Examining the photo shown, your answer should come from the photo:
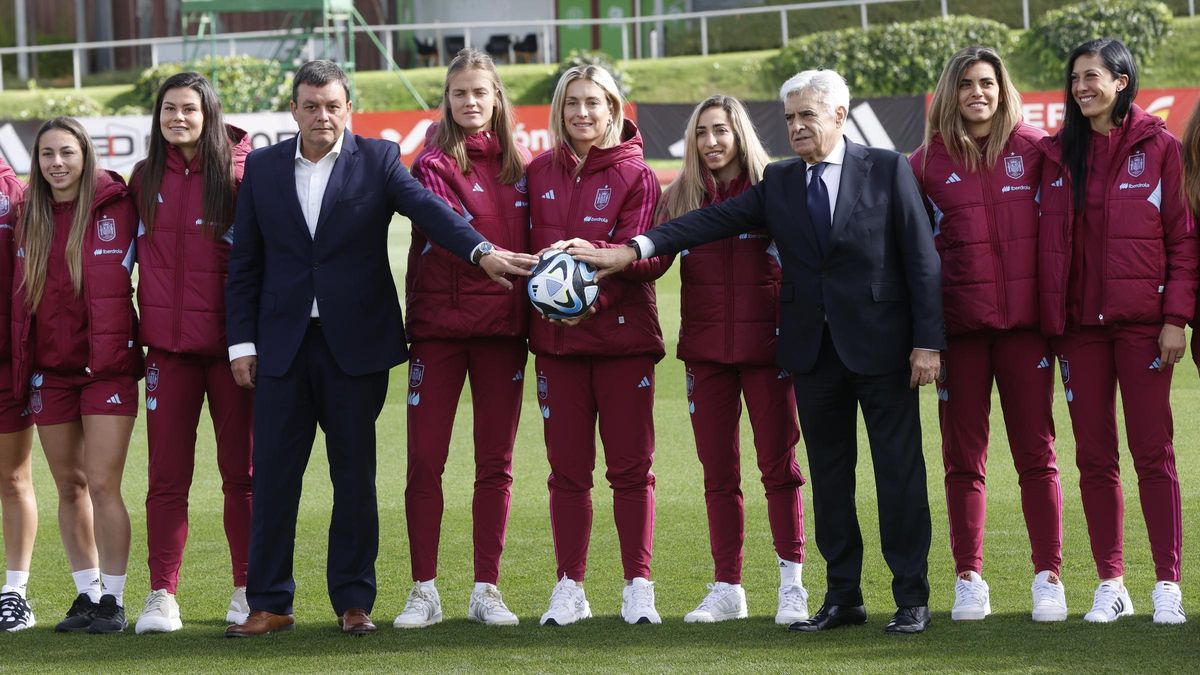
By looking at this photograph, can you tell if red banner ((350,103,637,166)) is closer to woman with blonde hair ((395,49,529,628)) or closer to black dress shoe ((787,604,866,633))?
woman with blonde hair ((395,49,529,628))

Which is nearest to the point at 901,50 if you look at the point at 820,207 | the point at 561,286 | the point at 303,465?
the point at 820,207

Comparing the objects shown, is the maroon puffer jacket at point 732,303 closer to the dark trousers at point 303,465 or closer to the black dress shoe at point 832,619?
the black dress shoe at point 832,619

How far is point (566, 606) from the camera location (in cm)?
528

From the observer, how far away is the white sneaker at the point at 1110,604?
5.06 metres

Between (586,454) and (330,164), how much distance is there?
4.51 ft

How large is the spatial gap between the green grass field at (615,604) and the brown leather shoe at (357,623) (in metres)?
0.05

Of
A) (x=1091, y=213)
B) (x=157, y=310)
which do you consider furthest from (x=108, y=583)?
(x=1091, y=213)

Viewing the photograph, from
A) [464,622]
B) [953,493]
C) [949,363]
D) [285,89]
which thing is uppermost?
[285,89]

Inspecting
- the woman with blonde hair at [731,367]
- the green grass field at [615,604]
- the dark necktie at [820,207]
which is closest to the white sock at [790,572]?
the woman with blonde hair at [731,367]

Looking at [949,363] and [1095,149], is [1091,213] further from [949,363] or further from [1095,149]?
[949,363]

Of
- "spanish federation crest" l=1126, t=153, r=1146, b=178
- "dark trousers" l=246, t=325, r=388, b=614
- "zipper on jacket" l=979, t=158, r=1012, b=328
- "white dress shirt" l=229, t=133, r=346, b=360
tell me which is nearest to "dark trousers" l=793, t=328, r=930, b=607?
"zipper on jacket" l=979, t=158, r=1012, b=328

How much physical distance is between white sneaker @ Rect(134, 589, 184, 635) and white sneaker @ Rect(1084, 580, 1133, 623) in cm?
317

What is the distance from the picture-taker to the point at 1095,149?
5.17 m

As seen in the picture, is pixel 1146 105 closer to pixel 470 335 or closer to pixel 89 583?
pixel 470 335
